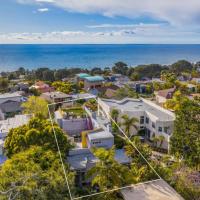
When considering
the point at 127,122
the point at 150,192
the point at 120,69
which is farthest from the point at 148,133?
the point at 120,69

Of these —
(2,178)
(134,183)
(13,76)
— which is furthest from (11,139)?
(13,76)

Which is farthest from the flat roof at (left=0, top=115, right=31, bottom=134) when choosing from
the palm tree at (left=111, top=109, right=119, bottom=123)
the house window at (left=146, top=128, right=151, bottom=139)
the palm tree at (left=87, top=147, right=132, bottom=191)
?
the palm tree at (left=87, top=147, right=132, bottom=191)

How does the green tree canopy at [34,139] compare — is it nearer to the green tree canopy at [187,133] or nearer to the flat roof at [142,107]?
the green tree canopy at [187,133]

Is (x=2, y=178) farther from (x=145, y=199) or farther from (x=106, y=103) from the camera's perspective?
(x=106, y=103)

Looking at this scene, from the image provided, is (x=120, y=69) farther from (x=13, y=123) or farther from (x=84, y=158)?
(x=84, y=158)

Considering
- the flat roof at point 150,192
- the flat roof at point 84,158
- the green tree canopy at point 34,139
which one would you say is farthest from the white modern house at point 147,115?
the flat roof at point 150,192

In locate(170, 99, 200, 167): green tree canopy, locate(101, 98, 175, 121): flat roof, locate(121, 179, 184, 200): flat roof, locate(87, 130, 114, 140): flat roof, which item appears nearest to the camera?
locate(121, 179, 184, 200): flat roof

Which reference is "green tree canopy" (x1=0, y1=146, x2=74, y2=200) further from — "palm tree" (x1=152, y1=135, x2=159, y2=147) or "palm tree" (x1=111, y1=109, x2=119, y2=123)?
"palm tree" (x1=111, y1=109, x2=119, y2=123)
